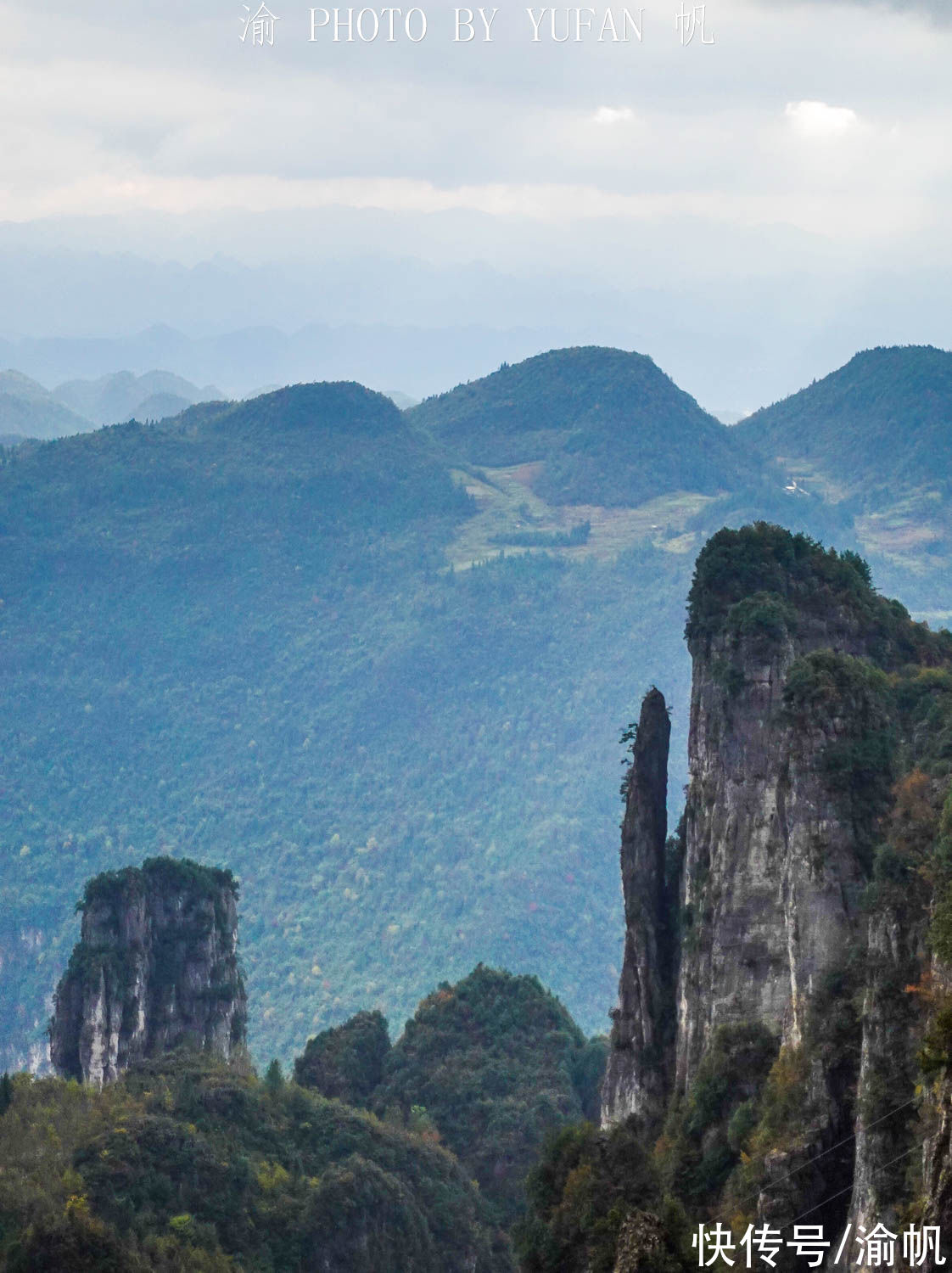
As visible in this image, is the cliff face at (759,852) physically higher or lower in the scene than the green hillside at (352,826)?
lower

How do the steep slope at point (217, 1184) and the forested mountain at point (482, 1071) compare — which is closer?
the steep slope at point (217, 1184)

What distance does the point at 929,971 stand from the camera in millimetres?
31344

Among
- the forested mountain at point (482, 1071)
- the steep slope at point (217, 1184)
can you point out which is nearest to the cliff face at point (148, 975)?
the forested mountain at point (482, 1071)

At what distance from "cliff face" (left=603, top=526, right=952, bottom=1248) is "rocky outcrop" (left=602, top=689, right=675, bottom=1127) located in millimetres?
50

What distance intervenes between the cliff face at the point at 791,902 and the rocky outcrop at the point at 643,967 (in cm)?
5

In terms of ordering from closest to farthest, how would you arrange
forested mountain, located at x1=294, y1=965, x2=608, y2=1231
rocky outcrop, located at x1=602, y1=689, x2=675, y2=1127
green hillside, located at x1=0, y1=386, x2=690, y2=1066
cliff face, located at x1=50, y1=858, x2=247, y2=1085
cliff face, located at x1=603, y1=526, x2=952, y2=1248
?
cliff face, located at x1=603, y1=526, x2=952, y2=1248, rocky outcrop, located at x1=602, y1=689, x2=675, y2=1127, forested mountain, located at x1=294, y1=965, x2=608, y2=1231, cliff face, located at x1=50, y1=858, x2=247, y2=1085, green hillside, located at x1=0, y1=386, x2=690, y2=1066

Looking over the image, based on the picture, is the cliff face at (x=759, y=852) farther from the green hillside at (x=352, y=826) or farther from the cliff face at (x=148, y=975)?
the green hillside at (x=352, y=826)

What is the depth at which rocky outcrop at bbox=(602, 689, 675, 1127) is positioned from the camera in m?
47.5

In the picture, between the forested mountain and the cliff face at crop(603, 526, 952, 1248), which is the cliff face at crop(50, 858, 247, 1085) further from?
the cliff face at crop(603, 526, 952, 1248)

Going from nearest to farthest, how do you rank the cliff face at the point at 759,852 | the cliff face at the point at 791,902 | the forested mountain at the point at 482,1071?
the cliff face at the point at 791,902 → the cliff face at the point at 759,852 → the forested mountain at the point at 482,1071

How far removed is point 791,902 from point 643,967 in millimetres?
9671

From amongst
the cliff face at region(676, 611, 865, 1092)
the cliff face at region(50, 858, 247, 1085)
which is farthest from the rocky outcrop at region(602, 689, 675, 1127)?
the cliff face at region(50, 858, 247, 1085)

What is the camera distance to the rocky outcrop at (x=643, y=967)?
4750 centimetres

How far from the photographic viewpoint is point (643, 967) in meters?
48.2
